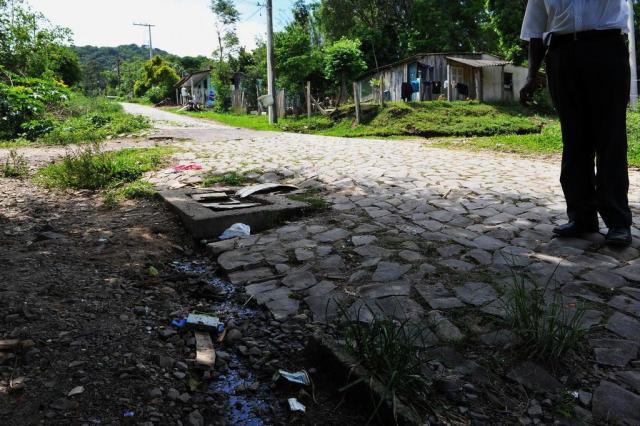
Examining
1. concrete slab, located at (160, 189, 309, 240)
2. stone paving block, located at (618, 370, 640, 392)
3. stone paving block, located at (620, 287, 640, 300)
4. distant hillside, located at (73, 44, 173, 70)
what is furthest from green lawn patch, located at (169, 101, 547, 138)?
distant hillside, located at (73, 44, 173, 70)

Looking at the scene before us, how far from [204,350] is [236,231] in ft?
6.44

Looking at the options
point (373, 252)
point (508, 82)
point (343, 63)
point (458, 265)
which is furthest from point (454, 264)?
point (508, 82)

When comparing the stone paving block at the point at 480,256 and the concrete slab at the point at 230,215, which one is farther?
the concrete slab at the point at 230,215

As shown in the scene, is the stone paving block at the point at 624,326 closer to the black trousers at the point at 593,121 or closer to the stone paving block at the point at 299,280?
the black trousers at the point at 593,121

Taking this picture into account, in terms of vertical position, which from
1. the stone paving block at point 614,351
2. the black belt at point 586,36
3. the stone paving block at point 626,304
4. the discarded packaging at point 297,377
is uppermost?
the black belt at point 586,36

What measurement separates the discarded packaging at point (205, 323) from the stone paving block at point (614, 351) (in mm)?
1829

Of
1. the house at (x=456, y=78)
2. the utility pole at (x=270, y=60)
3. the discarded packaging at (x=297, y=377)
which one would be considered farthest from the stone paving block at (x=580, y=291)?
the house at (x=456, y=78)

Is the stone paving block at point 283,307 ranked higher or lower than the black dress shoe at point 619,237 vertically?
lower

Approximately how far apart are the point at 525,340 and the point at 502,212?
2.56 meters

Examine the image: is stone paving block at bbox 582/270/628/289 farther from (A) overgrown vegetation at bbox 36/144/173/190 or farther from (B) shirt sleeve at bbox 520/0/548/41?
(A) overgrown vegetation at bbox 36/144/173/190

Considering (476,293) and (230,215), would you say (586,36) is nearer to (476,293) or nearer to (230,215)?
(476,293)

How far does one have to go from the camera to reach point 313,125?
Result: 17.9 metres

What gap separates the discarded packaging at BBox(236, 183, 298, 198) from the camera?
5.57m

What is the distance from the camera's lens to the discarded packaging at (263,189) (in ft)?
18.3
